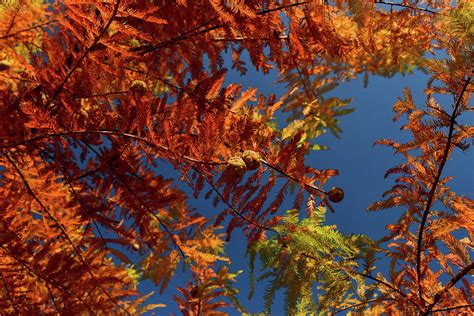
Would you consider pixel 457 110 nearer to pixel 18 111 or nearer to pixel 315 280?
pixel 315 280

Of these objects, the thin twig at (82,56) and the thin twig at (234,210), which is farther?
the thin twig at (234,210)

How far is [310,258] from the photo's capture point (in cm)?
188

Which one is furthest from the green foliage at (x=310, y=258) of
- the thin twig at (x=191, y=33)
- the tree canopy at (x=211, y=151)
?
the thin twig at (x=191, y=33)

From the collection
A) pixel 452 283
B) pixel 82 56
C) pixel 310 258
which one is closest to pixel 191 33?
pixel 82 56

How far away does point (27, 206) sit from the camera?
2.46 meters

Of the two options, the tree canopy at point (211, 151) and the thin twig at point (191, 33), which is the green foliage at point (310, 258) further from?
the thin twig at point (191, 33)

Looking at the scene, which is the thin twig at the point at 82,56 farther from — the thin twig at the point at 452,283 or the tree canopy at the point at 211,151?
the thin twig at the point at 452,283

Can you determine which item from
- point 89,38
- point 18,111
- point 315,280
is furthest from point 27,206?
point 315,280

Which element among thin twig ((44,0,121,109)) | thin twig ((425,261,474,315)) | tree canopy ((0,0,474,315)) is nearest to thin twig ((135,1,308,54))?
tree canopy ((0,0,474,315))

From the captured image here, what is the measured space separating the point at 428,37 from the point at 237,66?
1.87m

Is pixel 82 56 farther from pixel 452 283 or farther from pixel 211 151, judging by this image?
pixel 452 283

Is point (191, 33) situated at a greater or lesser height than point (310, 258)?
greater

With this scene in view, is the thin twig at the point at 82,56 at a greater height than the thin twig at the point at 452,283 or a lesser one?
greater

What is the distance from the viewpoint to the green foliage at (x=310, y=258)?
1.71 metres
